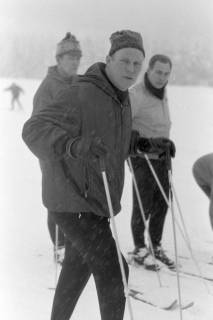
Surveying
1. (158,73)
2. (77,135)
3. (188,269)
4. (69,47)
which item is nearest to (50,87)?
(69,47)

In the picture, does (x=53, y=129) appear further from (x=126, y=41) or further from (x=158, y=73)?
(x=158, y=73)

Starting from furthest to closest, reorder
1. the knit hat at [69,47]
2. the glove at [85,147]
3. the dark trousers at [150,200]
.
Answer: the dark trousers at [150,200]
the knit hat at [69,47]
the glove at [85,147]

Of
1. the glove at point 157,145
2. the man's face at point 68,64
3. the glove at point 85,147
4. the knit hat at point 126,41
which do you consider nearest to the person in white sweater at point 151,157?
the glove at point 157,145

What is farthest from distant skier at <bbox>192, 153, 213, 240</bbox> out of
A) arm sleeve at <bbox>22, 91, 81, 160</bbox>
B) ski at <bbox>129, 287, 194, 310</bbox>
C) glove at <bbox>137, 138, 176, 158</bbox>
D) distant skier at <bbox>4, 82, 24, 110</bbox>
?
distant skier at <bbox>4, 82, 24, 110</bbox>

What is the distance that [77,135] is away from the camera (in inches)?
72.9

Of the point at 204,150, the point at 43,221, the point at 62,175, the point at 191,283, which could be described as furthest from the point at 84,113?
the point at 204,150

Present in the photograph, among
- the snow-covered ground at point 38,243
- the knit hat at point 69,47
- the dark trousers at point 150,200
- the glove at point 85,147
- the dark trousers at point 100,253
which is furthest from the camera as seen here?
the dark trousers at point 150,200

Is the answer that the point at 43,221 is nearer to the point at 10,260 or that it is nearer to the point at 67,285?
the point at 10,260

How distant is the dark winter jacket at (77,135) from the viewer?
5.90ft

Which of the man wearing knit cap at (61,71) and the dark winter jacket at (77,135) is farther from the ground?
the man wearing knit cap at (61,71)

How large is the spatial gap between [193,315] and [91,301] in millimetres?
671

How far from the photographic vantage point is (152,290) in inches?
125

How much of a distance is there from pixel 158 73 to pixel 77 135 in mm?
1748

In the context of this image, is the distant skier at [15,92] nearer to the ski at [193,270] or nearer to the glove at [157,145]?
the ski at [193,270]
